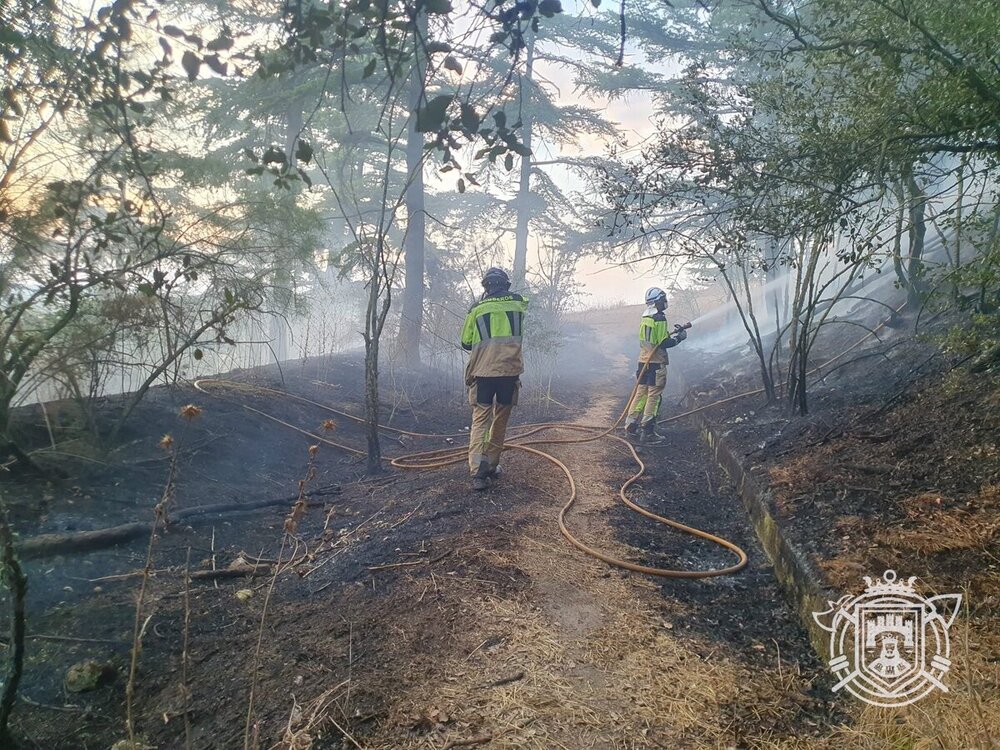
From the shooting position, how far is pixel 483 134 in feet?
7.09

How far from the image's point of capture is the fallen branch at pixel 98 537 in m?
3.96

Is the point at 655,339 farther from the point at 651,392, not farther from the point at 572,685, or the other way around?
the point at 572,685

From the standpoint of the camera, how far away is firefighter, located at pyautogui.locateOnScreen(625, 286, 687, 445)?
326 inches

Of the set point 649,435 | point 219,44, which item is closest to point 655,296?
point 649,435

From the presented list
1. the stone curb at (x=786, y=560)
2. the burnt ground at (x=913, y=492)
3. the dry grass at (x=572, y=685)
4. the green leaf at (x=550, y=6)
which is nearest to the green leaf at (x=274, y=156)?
the green leaf at (x=550, y=6)

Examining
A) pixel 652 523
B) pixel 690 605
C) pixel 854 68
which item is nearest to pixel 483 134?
pixel 690 605

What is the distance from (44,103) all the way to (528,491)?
5.15 metres

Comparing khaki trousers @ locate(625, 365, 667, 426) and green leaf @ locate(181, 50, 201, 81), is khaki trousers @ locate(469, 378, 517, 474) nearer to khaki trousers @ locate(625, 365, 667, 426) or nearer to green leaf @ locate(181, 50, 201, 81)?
khaki trousers @ locate(625, 365, 667, 426)

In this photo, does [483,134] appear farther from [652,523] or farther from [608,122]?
[608,122]

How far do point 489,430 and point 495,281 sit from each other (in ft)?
5.19

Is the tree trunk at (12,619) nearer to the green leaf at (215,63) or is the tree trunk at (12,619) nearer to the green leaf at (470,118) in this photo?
the green leaf at (215,63)

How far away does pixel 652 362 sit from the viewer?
8.25m

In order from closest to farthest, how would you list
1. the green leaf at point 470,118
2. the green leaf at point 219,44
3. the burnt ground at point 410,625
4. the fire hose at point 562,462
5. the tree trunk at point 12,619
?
the tree trunk at point 12,619
the green leaf at point 470,118
the green leaf at point 219,44
the burnt ground at point 410,625
the fire hose at point 562,462

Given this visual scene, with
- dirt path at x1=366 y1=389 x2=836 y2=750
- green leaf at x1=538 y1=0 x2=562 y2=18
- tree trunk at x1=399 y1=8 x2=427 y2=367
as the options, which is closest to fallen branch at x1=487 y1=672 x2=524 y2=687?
dirt path at x1=366 y1=389 x2=836 y2=750
